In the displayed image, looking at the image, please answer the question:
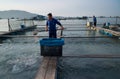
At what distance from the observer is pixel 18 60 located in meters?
8.44

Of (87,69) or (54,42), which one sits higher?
(54,42)

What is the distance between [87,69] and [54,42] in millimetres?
1661

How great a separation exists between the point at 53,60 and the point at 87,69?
1276 mm

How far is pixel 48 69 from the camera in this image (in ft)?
20.0

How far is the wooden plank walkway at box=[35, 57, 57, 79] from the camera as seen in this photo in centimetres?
543

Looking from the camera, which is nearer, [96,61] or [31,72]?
[31,72]

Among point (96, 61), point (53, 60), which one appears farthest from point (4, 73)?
point (96, 61)

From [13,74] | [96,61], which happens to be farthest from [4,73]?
[96,61]

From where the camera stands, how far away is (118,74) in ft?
21.4

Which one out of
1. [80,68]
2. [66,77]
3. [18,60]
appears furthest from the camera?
[18,60]

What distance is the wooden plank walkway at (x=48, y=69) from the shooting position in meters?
5.43

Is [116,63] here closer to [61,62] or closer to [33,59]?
[61,62]

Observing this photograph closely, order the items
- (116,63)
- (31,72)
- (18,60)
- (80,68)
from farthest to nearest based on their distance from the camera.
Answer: (18,60)
(116,63)
(80,68)
(31,72)

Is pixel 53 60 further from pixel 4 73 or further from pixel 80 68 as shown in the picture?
pixel 4 73
